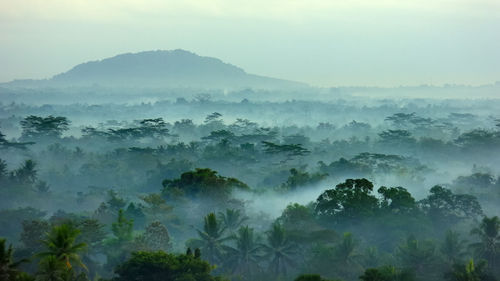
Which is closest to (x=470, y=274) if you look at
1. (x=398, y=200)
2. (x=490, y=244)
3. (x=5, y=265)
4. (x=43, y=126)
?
(x=490, y=244)

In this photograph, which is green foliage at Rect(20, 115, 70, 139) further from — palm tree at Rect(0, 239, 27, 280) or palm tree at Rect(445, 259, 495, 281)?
palm tree at Rect(445, 259, 495, 281)

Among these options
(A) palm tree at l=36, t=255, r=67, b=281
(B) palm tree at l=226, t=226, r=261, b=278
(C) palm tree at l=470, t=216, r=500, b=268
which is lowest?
(B) palm tree at l=226, t=226, r=261, b=278

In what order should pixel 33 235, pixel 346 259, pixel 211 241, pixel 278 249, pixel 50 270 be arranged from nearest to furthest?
pixel 50 270 → pixel 346 259 → pixel 33 235 → pixel 211 241 → pixel 278 249

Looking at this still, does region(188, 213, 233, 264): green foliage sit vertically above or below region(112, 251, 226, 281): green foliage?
below

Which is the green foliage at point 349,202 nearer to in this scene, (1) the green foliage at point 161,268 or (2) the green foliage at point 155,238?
(2) the green foliage at point 155,238

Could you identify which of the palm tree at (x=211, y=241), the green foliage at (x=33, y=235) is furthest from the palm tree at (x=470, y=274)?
the green foliage at (x=33, y=235)

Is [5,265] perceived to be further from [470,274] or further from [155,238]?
[470,274]

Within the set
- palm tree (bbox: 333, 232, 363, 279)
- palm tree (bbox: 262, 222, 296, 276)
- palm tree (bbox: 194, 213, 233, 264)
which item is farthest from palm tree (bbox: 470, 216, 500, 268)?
palm tree (bbox: 194, 213, 233, 264)

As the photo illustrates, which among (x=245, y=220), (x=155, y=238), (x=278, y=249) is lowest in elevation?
(x=245, y=220)
